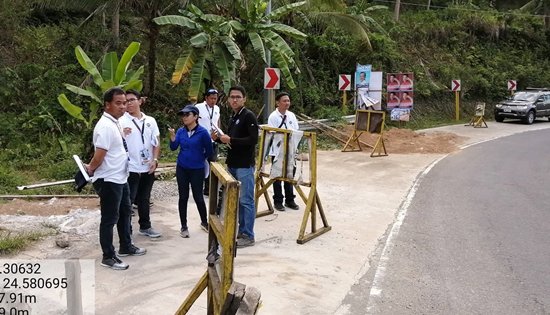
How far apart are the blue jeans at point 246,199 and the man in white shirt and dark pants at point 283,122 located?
1.52m

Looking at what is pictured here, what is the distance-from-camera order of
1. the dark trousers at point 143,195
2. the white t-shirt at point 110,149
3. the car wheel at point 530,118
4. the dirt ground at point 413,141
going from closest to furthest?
1. the white t-shirt at point 110,149
2. the dark trousers at point 143,195
3. the dirt ground at point 413,141
4. the car wheel at point 530,118

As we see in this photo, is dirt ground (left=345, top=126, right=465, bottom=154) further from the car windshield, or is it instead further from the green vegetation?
the car windshield

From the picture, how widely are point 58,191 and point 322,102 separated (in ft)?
47.0

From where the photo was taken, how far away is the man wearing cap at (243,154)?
20.7 ft

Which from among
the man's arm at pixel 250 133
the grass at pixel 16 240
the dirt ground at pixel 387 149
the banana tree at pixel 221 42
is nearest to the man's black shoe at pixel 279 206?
the man's arm at pixel 250 133

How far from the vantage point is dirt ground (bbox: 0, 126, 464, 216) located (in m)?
7.57

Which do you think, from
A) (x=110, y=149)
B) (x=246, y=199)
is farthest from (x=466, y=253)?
(x=110, y=149)

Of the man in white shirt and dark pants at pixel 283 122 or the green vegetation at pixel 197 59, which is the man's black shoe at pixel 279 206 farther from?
the green vegetation at pixel 197 59

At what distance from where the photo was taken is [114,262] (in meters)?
5.46

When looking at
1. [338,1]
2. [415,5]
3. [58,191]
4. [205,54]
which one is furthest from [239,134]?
[415,5]

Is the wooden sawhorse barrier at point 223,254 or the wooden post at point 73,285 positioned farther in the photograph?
the wooden post at point 73,285

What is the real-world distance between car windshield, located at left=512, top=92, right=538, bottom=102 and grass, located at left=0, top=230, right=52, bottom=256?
86.8ft

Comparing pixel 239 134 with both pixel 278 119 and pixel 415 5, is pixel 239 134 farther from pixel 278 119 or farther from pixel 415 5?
pixel 415 5

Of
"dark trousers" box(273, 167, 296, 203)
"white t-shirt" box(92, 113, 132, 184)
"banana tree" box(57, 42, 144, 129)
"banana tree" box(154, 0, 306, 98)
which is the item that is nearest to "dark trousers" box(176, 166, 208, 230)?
"white t-shirt" box(92, 113, 132, 184)
